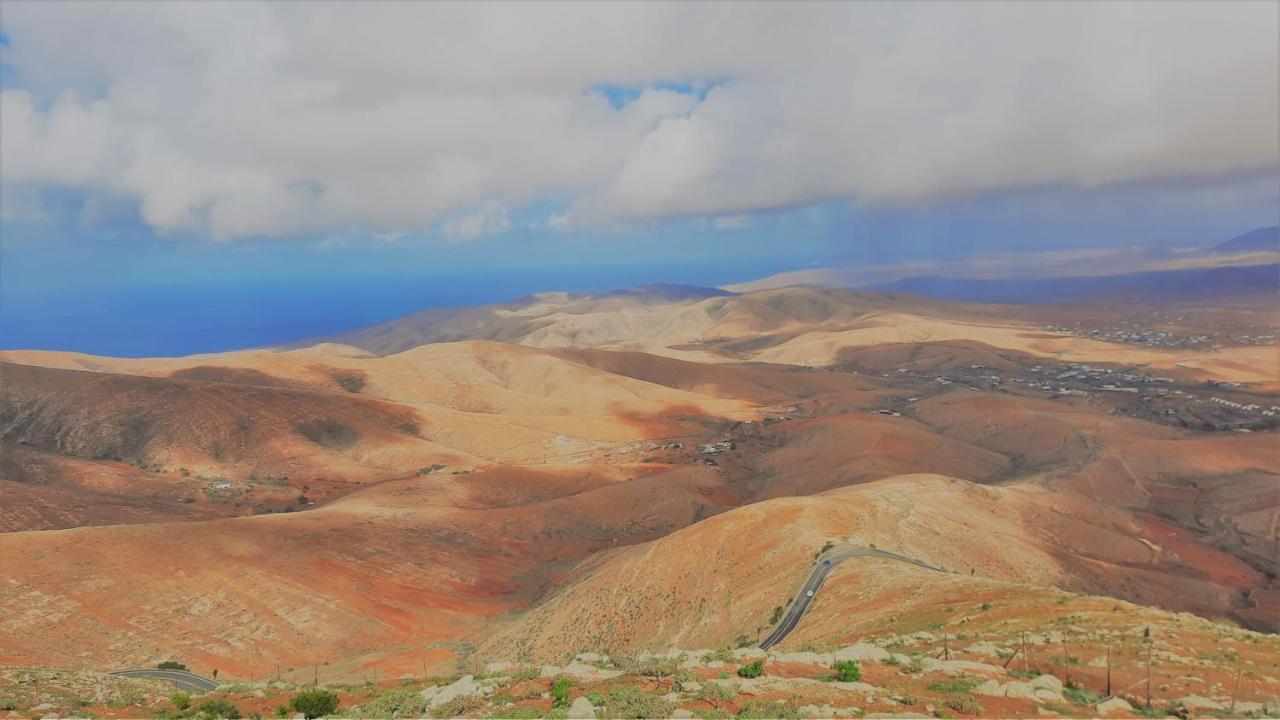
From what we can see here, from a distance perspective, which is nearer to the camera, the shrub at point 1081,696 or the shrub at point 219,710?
the shrub at point 1081,696

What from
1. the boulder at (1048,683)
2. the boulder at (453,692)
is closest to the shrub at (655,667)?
the boulder at (453,692)

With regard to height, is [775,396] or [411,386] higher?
[411,386]

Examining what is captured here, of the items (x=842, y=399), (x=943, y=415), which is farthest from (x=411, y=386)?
(x=943, y=415)

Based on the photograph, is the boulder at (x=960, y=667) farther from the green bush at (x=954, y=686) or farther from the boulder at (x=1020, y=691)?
the boulder at (x=1020, y=691)

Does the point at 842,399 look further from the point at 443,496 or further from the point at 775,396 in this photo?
the point at 443,496

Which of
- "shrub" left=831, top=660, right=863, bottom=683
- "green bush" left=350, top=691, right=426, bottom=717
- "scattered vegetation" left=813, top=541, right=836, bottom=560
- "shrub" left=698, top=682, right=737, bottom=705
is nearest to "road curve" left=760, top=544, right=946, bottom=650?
"scattered vegetation" left=813, top=541, right=836, bottom=560

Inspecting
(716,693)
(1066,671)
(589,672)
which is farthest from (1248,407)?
(589,672)

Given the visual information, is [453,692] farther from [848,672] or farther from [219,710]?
[848,672]
